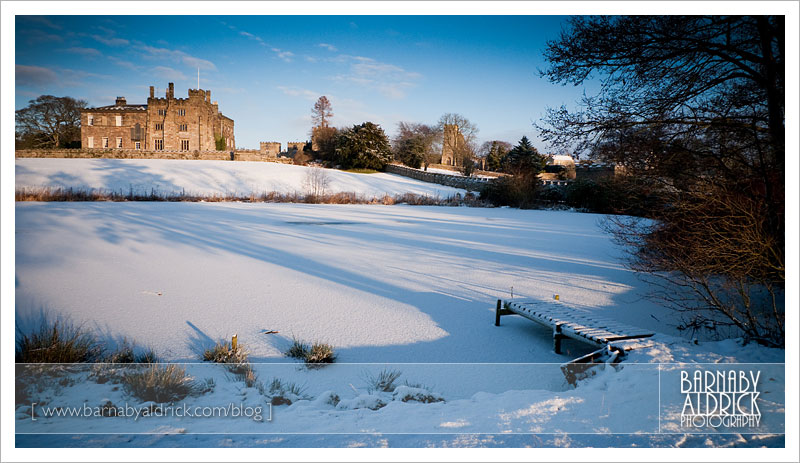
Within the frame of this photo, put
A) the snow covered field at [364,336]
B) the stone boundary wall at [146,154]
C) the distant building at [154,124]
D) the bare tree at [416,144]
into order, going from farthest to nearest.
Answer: the bare tree at [416,144], the distant building at [154,124], the stone boundary wall at [146,154], the snow covered field at [364,336]

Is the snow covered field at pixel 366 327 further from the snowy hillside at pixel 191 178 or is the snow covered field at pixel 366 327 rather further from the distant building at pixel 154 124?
the distant building at pixel 154 124

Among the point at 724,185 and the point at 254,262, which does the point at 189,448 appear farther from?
the point at 254,262

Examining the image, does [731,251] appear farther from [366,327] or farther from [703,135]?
[366,327]

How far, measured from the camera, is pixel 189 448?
238 centimetres

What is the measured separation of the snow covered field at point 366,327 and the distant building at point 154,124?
32295 millimetres

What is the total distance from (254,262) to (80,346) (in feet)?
13.1

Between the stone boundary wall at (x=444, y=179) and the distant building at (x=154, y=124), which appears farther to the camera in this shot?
the distant building at (x=154, y=124)

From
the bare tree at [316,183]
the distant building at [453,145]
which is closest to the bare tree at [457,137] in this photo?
the distant building at [453,145]

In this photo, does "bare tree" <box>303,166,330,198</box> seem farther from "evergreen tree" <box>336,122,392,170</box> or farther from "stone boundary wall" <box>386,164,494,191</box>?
"evergreen tree" <box>336,122,392,170</box>

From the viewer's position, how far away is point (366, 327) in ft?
14.7

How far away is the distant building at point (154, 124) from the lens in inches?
1489

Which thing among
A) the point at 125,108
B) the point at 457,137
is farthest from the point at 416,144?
the point at 125,108

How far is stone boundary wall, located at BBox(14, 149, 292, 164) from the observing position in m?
31.0

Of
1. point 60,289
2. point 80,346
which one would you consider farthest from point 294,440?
point 60,289
